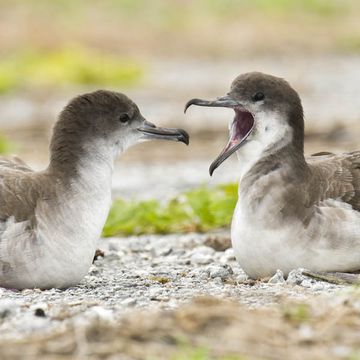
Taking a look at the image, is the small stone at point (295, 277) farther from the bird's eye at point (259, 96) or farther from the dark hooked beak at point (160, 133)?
the dark hooked beak at point (160, 133)

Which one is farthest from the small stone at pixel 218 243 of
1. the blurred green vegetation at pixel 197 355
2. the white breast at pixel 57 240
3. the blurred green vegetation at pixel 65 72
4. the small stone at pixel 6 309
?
the blurred green vegetation at pixel 65 72

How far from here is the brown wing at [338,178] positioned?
7898mm

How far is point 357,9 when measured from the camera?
4272 cm

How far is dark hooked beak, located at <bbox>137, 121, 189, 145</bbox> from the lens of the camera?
845 cm

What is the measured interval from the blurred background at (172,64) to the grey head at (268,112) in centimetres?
492

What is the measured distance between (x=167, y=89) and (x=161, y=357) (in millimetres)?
21796

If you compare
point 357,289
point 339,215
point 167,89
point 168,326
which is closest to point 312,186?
point 339,215

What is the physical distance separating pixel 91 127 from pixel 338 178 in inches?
69.3

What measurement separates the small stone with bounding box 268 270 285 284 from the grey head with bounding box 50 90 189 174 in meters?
1.49

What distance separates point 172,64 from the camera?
33.3 meters

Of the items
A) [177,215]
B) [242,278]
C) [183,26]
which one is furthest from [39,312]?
[183,26]

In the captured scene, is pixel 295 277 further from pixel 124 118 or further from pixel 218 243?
pixel 218 243

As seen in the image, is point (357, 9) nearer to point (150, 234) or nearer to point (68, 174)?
point (150, 234)

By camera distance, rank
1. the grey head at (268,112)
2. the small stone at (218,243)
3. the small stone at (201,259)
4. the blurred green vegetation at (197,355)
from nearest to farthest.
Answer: the blurred green vegetation at (197,355) < the grey head at (268,112) < the small stone at (201,259) < the small stone at (218,243)
